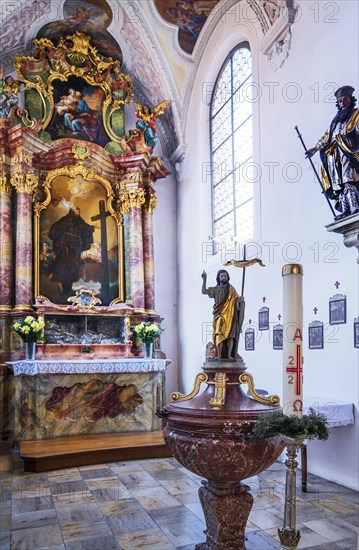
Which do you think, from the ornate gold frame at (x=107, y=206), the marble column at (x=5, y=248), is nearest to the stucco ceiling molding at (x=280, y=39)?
the ornate gold frame at (x=107, y=206)

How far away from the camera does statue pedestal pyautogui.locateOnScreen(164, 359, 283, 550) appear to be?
3012 mm

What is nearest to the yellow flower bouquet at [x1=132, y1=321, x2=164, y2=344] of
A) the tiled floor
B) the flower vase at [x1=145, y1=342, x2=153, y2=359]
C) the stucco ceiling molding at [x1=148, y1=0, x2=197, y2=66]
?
the flower vase at [x1=145, y1=342, x2=153, y2=359]

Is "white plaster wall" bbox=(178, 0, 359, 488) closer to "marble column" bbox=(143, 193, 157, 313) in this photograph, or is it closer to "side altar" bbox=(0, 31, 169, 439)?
"marble column" bbox=(143, 193, 157, 313)

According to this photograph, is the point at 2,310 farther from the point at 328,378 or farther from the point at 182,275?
the point at 328,378

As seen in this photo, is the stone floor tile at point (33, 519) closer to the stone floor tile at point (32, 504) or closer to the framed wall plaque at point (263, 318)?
the stone floor tile at point (32, 504)

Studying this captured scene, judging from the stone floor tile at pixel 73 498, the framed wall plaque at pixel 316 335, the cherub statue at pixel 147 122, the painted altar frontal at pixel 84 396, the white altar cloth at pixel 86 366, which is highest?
the cherub statue at pixel 147 122

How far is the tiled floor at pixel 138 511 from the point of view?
12.5 feet

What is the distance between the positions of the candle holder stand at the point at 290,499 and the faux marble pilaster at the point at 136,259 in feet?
23.1

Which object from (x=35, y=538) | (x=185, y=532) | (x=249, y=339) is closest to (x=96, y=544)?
(x=35, y=538)

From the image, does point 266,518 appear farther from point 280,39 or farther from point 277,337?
point 280,39

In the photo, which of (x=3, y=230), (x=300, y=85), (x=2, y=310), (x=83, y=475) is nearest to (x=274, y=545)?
(x=83, y=475)

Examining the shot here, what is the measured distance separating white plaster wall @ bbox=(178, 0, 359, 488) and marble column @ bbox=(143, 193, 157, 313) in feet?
3.81

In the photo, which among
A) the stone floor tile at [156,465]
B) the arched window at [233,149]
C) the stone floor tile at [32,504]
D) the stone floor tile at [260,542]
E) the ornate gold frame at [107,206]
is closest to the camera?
the stone floor tile at [260,542]

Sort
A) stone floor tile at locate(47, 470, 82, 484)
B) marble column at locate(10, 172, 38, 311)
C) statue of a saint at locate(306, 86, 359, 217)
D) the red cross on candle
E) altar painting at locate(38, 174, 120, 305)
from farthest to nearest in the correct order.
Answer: altar painting at locate(38, 174, 120, 305) < marble column at locate(10, 172, 38, 311) < stone floor tile at locate(47, 470, 82, 484) < statue of a saint at locate(306, 86, 359, 217) < the red cross on candle
